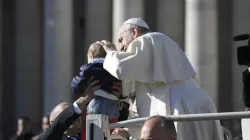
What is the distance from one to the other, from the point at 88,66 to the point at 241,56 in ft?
5.31

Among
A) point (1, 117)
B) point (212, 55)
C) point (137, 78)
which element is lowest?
point (1, 117)

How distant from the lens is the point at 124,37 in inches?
331

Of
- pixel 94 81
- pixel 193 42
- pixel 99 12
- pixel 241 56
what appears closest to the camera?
pixel 94 81

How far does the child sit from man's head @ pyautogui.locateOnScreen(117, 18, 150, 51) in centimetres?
27

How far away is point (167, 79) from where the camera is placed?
812cm

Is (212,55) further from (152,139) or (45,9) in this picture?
(152,139)

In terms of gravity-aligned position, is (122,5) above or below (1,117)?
above

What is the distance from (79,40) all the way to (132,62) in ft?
58.8

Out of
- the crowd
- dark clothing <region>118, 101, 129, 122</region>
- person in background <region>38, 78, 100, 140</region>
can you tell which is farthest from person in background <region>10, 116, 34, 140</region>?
person in background <region>38, 78, 100, 140</region>

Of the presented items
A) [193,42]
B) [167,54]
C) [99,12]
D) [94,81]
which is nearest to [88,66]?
[94,81]

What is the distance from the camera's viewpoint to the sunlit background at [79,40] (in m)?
22.6

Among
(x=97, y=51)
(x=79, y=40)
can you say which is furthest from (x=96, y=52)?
(x=79, y=40)

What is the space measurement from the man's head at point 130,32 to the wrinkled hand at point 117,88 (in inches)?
13.4

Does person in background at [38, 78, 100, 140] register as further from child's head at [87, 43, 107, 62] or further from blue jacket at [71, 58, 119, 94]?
child's head at [87, 43, 107, 62]
